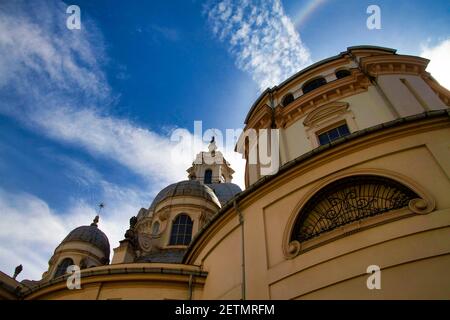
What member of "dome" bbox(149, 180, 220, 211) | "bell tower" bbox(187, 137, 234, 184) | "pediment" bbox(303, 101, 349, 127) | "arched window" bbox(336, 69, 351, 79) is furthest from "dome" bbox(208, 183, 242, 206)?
"pediment" bbox(303, 101, 349, 127)

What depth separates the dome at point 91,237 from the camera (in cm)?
2747

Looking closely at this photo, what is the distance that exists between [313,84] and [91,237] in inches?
923

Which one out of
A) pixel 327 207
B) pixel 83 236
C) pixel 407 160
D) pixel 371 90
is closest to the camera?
pixel 407 160

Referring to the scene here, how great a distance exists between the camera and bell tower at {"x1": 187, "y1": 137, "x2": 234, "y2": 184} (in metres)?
42.4

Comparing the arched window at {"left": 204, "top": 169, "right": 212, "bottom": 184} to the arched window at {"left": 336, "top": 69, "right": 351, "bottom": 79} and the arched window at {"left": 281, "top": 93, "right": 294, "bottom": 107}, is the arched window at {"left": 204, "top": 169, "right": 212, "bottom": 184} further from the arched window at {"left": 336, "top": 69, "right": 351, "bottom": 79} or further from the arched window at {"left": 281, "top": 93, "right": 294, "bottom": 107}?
the arched window at {"left": 336, "top": 69, "right": 351, "bottom": 79}

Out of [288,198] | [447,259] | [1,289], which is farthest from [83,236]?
[447,259]

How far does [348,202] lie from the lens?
8344mm

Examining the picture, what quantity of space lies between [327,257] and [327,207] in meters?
1.60

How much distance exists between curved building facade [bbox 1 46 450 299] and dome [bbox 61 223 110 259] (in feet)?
48.4

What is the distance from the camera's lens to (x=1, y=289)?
1329 cm

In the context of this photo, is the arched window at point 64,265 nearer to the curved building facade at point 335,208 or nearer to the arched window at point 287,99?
the curved building facade at point 335,208

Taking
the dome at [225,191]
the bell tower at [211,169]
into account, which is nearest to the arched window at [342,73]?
the dome at [225,191]
